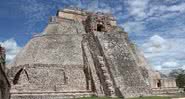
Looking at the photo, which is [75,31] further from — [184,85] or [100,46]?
[184,85]

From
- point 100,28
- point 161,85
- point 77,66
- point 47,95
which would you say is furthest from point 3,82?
point 161,85

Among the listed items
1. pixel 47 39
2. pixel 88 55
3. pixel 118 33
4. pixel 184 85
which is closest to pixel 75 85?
pixel 88 55

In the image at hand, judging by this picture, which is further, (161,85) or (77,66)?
(161,85)

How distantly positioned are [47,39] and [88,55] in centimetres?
431

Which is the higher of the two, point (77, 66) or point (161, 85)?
point (77, 66)

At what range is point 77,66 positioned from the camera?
25.4 meters

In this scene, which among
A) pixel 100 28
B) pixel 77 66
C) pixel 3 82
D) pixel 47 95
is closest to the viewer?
pixel 3 82

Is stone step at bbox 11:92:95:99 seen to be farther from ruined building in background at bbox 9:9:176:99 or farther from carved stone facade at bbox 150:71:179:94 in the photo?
carved stone facade at bbox 150:71:179:94

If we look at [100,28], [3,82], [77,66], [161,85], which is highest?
[100,28]

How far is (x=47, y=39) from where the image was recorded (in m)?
27.4

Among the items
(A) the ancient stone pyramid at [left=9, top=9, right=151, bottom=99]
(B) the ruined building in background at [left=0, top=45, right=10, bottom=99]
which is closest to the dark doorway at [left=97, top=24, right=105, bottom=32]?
(A) the ancient stone pyramid at [left=9, top=9, right=151, bottom=99]

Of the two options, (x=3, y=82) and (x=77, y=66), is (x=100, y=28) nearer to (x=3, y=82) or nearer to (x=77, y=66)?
(x=77, y=66)

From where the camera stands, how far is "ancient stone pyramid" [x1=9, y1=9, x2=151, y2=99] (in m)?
23.3

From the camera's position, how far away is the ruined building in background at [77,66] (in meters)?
23.3
